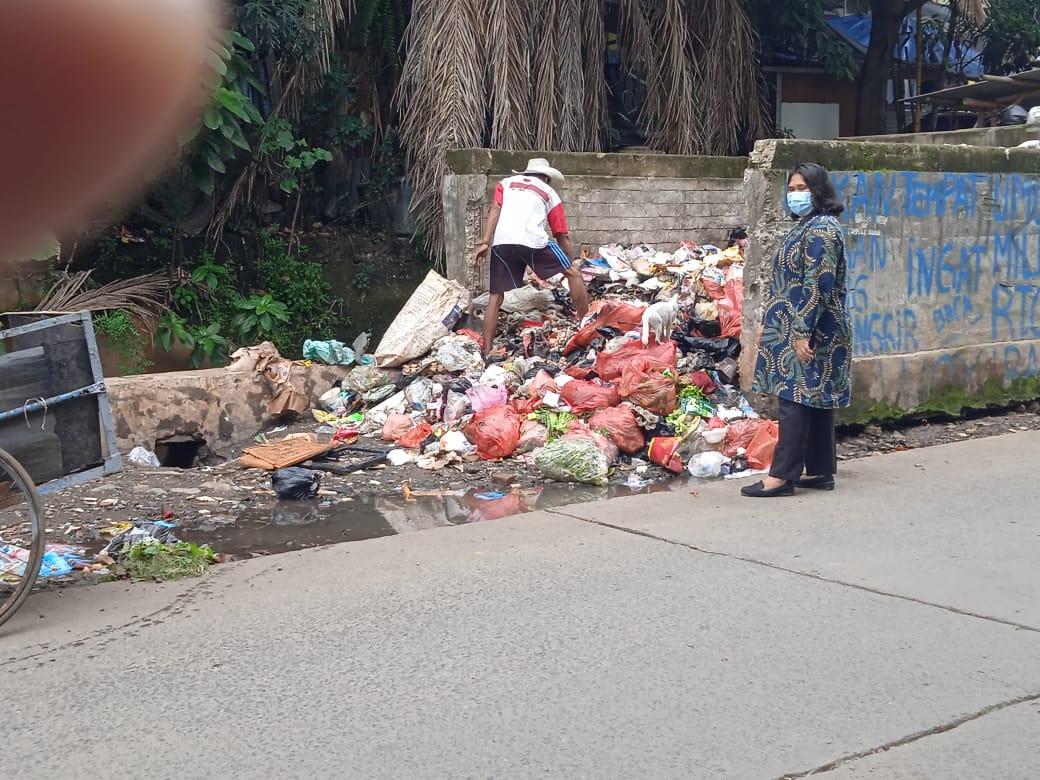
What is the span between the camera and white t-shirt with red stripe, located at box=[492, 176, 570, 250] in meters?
8.99

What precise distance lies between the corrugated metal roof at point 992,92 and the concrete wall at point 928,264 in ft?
16.5

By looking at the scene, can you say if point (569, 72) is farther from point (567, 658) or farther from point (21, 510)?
point (567, 658)

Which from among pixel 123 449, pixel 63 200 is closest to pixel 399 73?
pixel 123 449

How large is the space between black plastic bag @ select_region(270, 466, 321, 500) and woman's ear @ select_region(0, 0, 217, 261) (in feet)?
18.0

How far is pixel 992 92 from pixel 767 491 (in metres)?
10.4

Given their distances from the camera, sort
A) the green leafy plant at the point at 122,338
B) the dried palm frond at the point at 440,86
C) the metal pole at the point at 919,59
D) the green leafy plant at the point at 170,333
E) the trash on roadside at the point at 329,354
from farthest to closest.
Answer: the metal pole at the point at 919,59
the dried palm frond at the point at 440,86
the green leafy plant at the point at 170,333
the green leafy plant at the point at 122,338
the trash on roadside at the point at 329,354

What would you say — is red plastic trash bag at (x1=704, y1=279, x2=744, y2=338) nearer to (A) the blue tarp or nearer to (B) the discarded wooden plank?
(B) the discarded wooden plank

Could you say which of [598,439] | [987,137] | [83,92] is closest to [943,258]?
[598,439]

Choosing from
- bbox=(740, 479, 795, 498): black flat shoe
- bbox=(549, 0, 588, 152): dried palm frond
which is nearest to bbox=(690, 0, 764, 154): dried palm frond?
bbox=(549, 0, 588, 152): dried palm frond

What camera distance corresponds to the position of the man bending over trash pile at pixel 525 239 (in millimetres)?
9008

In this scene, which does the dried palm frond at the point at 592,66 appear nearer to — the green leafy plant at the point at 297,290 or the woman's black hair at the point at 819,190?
the green leafy plant at the point at 297,290

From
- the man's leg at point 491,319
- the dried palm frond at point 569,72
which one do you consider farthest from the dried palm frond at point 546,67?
the man's leg at point 491,319

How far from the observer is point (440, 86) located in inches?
442

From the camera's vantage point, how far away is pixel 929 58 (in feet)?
57.9
